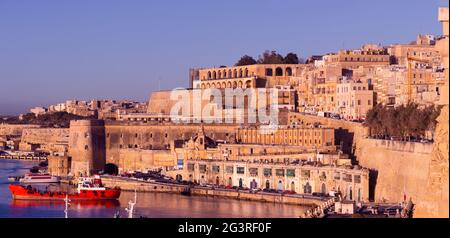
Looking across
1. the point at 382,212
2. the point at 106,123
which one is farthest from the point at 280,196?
the point at 106,123

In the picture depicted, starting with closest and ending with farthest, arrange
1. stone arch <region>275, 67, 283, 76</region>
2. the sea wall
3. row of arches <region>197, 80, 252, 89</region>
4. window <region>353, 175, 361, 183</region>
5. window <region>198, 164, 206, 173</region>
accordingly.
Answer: the sea wall, window <region>353, 175, 361, 183</region>, window <region>198, 164, 206, 173</region>, row of arches <region>197, 80, 252, 89</region>, stone arch <region>275, 67, 283, 76</region>

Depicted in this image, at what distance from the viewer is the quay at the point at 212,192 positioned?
76.2ft

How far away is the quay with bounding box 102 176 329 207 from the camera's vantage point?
23219 mm

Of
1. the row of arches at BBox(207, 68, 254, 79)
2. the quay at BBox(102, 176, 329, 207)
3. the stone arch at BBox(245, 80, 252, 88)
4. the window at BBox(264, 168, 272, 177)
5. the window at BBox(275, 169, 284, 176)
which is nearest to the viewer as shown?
the quay at BBox(102, 176, 329, 207)

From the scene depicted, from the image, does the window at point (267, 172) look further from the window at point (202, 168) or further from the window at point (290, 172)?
the window at point (202, 168)

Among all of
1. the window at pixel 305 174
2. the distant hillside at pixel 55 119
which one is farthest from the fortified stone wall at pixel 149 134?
the distant hillside at pixel 55 119

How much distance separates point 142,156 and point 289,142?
5574mm

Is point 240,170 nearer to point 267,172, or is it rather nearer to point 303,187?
point 267,172

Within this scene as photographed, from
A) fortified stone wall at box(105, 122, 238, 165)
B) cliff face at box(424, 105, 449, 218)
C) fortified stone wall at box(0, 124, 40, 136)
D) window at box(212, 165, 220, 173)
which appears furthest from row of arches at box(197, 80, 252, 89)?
cliff face at box(424, 105, 449, 218)

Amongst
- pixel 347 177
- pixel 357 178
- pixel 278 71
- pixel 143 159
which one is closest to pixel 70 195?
pixel 143 159

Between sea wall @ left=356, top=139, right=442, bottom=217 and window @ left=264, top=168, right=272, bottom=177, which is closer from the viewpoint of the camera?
sea wall @ left=356, top=139, right=442, bottom=217

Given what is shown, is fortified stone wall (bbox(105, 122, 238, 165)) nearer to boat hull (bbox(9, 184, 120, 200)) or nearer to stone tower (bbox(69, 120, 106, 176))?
stone tower (bbox(69, 120, 106, 176))

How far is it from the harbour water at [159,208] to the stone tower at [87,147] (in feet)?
18.3

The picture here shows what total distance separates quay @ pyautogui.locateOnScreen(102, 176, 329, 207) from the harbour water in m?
0.34
